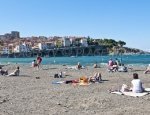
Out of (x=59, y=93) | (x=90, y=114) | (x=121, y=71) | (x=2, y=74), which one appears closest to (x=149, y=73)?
(x=121, y=71)

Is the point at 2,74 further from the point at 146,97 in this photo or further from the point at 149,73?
the point at 146,97

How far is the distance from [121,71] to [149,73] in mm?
3831

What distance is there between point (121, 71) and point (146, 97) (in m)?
23.1


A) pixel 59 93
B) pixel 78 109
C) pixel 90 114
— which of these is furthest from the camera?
pixel 59 93

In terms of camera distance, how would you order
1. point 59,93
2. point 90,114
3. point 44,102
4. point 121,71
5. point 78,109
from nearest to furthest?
1. point 90,114
2. point 78,109
3. point 44,102
4. point 59,93
5. point 121,71

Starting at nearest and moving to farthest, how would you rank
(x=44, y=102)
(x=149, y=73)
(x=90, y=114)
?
(x=90, y=114), (x=44, y=102), (x=149, y=73)

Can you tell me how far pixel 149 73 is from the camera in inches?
1542

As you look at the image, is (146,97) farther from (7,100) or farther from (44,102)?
(7,100)

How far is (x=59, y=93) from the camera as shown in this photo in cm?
2175

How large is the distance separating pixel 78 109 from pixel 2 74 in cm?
2436

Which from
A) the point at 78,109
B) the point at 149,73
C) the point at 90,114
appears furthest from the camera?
the point at 149,73

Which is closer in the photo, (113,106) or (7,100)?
(113,106)

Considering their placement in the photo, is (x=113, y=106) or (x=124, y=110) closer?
(x=124, y=110)

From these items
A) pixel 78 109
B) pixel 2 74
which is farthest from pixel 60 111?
pixel 2 74
